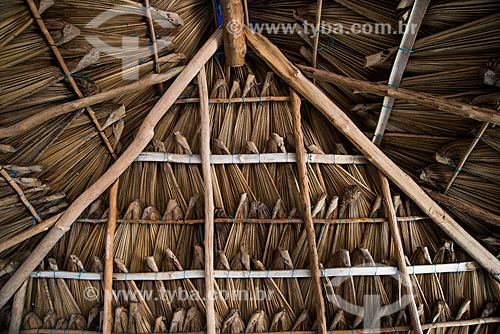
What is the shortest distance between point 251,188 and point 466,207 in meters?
2.01

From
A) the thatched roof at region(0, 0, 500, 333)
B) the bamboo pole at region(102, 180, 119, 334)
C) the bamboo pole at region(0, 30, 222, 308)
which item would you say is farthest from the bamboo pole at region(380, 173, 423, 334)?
the bamboo pole at region(102, 180, 119, 334)

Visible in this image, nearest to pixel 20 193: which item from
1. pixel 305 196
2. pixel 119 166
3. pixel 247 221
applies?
pixel 119 166

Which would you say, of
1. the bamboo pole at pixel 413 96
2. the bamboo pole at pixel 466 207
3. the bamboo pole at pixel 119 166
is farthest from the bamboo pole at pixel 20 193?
the bamboo pole at pixel 466 207

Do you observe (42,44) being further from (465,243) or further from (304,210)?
(465,243)

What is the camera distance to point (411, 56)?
3.54 meters

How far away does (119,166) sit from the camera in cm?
411

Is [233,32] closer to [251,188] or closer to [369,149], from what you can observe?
[251,188]

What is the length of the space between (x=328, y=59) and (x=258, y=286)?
2.31m

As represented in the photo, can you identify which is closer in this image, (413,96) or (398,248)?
(413,96)

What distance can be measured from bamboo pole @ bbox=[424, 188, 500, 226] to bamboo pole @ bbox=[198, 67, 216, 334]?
2.12 m

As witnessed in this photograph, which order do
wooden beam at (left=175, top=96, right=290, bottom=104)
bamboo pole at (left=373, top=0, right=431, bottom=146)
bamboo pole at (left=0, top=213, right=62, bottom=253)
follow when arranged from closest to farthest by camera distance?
bamboo pole at (left=373, top=0, right=431, bottom=146) → bamboo pole at (left=0, top=213, right=62, bottom=253) → wooden beam at (left=175, top=96, right=290, bottom=104)

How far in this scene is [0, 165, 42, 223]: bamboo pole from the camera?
11.9 ft

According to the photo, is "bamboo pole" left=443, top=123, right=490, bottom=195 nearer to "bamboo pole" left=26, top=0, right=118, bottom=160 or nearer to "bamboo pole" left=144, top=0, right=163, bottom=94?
"bamboo pole" left=144, top=0, right=163, bottom=94

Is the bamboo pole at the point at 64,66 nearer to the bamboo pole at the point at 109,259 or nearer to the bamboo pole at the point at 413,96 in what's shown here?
the bamboo pole at the point at 109,259
